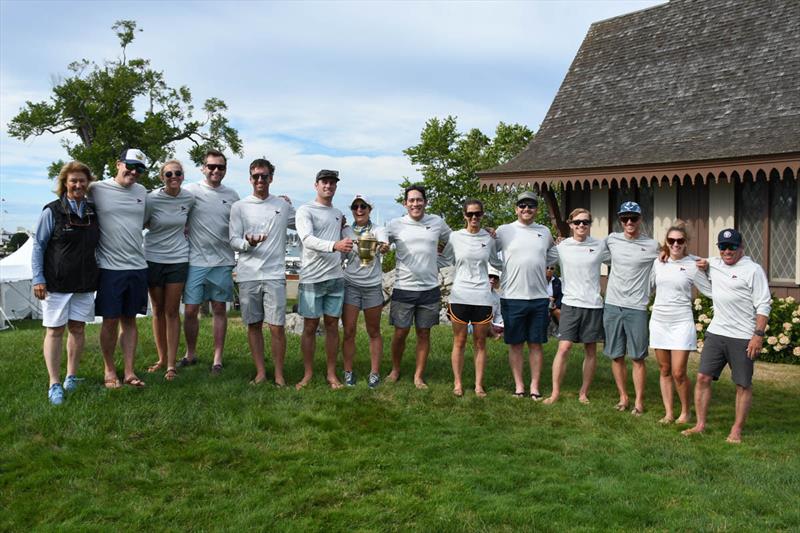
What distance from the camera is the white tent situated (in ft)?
68.4

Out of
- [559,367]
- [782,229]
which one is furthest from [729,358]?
[782,229]

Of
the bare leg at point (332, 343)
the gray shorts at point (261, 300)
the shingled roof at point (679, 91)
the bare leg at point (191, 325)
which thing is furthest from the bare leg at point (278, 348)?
the shingled roof at point (679, 91)

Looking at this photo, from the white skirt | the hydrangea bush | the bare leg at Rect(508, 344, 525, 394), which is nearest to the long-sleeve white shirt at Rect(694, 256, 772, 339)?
the white skirt

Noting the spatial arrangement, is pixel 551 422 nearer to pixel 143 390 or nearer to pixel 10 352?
pixel 143 390

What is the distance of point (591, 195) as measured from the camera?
1358 cm

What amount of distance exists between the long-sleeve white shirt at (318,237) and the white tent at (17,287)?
1675 cm

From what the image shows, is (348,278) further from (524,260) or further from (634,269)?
(634,269)

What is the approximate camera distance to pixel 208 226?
6957 millimetres

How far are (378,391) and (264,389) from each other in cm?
114

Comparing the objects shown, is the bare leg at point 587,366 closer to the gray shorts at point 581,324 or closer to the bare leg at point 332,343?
the gray shorts at point 581,324

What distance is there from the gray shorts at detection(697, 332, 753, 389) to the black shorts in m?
2.04

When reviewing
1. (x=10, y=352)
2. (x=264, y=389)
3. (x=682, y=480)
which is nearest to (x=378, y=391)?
(x=264, y=389)

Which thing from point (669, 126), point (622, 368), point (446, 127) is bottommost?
point (622, 368)

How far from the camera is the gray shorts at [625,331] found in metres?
6.70
